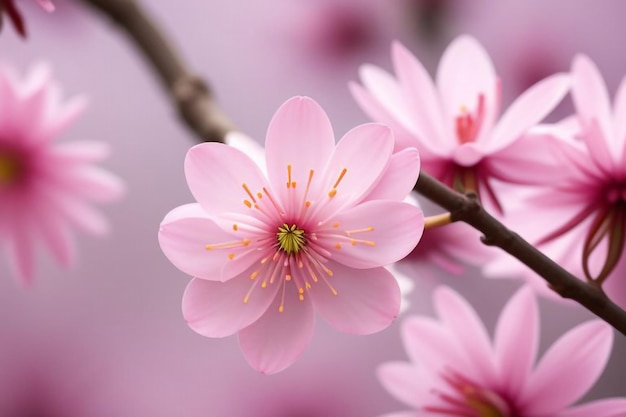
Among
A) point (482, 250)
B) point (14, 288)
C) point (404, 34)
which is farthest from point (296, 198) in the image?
point (14, 288)

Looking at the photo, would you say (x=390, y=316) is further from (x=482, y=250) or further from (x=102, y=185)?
(x=102, y=185)

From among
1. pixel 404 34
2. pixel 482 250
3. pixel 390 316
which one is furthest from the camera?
pixel 404 34

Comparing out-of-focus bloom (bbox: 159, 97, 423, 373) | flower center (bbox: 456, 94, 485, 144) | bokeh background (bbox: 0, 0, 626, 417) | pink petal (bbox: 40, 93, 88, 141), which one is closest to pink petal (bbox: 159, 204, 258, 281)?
out-of-focus bloom (bbox: 159, 97, 423, 373)

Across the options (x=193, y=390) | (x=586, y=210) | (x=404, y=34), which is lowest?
(x=193, y=390)

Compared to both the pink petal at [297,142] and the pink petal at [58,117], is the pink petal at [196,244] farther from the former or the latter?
the pink petal at [58,117]

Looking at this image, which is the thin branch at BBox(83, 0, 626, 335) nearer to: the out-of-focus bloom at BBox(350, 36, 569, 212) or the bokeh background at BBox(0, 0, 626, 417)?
the out-of-focus bloom at BBox(350, 36, 569, 212)

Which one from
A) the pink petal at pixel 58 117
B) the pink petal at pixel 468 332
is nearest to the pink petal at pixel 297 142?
the pink petal at pixel 468 332
